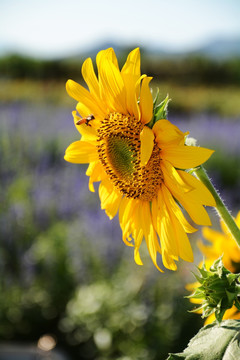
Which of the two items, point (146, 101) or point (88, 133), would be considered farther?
point (88, 133)

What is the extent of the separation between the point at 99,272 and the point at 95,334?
1.67 ft

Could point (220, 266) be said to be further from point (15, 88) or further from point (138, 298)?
point (15, 88)

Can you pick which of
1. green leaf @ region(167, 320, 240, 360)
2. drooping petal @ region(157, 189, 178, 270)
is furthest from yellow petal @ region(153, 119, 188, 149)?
green leaf @ region(167, 320, 240, 360)

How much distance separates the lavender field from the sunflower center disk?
141cm

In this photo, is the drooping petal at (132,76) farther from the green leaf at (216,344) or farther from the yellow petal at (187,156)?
the green leaf at (216,344)

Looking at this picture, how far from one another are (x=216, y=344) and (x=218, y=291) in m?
0.07

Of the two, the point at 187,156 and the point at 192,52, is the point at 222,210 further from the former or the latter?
the point at 192,52

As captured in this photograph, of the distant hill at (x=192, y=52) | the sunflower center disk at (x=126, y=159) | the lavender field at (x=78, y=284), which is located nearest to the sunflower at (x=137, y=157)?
the sunflower center disk at (x=126, y=159)

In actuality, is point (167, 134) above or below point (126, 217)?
above

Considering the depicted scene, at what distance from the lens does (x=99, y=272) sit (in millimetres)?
2656

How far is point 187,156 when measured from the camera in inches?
23.4

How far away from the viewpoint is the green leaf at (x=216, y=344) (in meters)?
0.58

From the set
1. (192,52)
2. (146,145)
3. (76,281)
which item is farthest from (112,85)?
(192,52)

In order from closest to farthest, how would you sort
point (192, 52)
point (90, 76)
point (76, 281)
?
point (90, 76), point (76, 281), point (192, 52)
